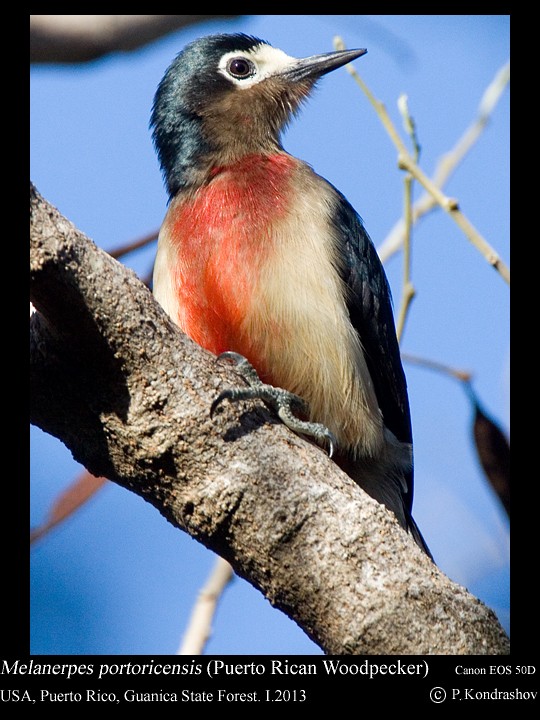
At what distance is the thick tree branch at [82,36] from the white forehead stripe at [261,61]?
0.67 m

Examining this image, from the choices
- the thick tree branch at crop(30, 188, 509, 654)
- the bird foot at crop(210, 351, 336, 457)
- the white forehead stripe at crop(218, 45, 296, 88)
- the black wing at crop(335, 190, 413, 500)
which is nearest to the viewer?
the thick tree branch at crop(30, 188, 509, 654)

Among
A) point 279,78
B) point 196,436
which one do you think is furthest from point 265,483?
point 279,78

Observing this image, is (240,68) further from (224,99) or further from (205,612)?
(205,612)

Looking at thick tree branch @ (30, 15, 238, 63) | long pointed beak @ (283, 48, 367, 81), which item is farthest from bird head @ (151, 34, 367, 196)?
thick tree branch @ (30, 15, 238, 63)

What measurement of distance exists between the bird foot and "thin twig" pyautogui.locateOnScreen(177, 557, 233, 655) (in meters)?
1.10

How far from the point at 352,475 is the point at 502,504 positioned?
954 millimetres

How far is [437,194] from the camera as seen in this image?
17.6 feet

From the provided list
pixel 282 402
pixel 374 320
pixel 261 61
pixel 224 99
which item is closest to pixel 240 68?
pixel 261 61

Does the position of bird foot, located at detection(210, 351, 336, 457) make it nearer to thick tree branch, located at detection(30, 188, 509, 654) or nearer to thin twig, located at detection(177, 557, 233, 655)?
thick tree branch, located at detection(30, 188, 509, 654)

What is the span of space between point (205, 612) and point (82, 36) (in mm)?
4122

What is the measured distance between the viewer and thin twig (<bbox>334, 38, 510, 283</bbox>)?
486cm

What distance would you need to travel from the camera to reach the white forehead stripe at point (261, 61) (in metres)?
6.46

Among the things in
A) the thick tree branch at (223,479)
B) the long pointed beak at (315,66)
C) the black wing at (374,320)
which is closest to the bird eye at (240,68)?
the long pointed beak at (315,66)
